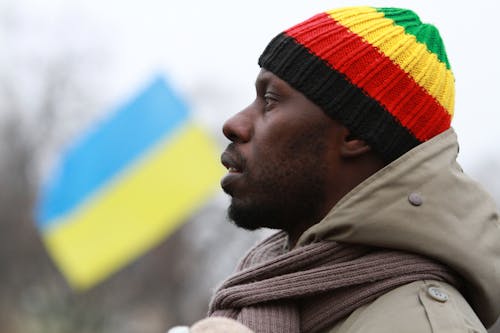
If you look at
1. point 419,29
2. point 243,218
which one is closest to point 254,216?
point 243,218

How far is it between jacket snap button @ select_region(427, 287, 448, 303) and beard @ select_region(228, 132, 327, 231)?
0.45 metres

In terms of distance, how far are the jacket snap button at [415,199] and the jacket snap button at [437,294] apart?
Answer: 0.80 ft

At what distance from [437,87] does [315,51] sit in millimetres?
392

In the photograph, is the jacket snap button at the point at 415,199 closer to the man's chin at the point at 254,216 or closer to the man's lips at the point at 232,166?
the man's chin at the point at 254,216

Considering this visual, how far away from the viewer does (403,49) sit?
3.01 metres

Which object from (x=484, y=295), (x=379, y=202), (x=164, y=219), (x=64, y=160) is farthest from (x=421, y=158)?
(x=64, y=160)

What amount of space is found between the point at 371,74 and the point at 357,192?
1.32 feet

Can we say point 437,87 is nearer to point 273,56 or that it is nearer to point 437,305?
point 273,56

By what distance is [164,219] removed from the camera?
855 cm

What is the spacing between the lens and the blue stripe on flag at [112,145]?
8.69 metres

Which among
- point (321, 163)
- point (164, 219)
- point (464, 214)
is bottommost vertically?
point (164, 219)

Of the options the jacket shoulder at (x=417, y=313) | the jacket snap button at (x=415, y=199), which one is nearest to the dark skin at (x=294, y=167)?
the jacket snap button at (x=415, y=199)

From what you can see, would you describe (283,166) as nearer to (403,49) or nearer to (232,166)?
(232,166)

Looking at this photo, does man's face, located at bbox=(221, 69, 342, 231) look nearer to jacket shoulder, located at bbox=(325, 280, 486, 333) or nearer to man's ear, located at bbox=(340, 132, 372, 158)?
man's ear, located at bbox=(340, 132, 372, 158)
